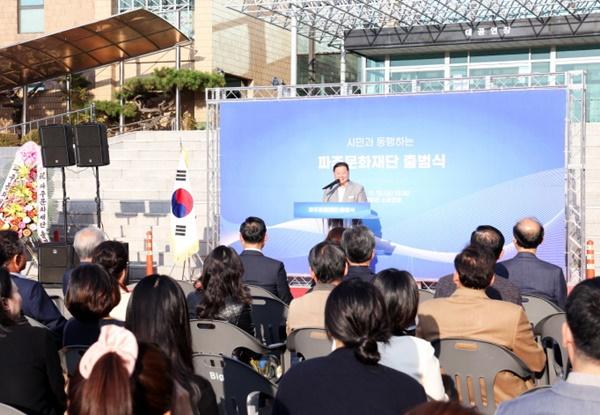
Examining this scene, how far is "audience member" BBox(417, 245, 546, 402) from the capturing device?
12.3 feet

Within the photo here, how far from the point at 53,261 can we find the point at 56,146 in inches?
74.3

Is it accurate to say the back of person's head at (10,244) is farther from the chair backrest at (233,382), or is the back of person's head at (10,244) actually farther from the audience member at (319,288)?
the chair backrest at (233,382)

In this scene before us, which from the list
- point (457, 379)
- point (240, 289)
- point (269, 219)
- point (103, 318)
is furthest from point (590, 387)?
point (269, 219)

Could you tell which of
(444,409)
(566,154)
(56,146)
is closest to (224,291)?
(444,409)

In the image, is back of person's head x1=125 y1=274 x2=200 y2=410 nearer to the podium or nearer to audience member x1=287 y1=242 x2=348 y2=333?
audience member x1=287 y1=242 x2=348 y2=333

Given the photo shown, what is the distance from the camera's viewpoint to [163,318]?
2680 mm

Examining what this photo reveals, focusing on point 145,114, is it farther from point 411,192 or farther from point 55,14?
point 411,192

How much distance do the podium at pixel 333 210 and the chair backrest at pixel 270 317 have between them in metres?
4.16

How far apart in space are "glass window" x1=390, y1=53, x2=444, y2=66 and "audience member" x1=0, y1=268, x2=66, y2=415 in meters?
19.8

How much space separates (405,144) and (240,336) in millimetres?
6292

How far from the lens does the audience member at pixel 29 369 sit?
308 cm

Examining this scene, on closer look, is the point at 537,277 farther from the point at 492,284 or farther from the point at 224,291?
the point at 224,291

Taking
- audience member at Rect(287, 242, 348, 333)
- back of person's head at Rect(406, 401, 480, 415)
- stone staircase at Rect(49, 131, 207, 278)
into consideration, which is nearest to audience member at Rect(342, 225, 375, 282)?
audience member at Rect(287, 242, 348, 333)

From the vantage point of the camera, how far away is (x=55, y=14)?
71.5ft
